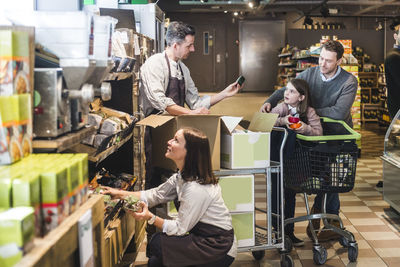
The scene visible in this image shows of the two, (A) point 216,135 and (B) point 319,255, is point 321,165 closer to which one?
(B) point 319,255

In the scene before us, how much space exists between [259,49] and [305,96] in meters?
16.2

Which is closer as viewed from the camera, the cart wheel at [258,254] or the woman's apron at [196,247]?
the woman's apron at [196,247]

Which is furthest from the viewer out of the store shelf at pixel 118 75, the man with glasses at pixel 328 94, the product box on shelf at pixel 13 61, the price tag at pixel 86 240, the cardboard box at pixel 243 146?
the man with glasses at pixel 328 94

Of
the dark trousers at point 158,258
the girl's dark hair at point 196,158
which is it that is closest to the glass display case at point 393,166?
the dark trousers at point 158,258

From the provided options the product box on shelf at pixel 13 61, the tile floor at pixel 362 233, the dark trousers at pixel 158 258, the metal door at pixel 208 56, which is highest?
the metal door at pixel 208 56

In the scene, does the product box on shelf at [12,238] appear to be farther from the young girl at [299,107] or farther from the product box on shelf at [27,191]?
the young girl at [299,107]

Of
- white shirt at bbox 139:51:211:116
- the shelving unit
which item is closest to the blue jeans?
white shirt at bbox 139:51:211:116

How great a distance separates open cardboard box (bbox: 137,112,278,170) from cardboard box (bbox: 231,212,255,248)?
0.33 m

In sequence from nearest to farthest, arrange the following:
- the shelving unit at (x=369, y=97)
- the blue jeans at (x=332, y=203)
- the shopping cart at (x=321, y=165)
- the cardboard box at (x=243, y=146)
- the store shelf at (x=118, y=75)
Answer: the store shelf at (x=118, y=75)
the cardboard box at (x=243, y=146)
the shopping cart at (x=321, y=165)
the blue jeans at (x=332, y=203)
the shelving unit at (x=369, y=97)

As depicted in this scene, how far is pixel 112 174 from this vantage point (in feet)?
12.0

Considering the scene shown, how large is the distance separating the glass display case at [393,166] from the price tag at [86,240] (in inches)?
139

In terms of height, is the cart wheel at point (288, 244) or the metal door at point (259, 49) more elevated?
the metal door at point (259, 49)

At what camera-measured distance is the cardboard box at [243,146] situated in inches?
127

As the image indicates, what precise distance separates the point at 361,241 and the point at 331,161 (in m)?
1.04
